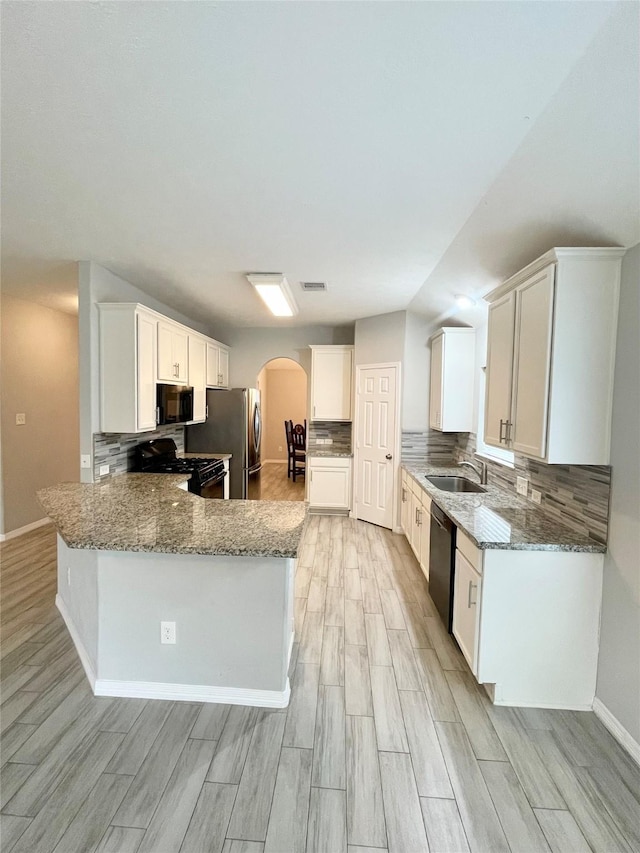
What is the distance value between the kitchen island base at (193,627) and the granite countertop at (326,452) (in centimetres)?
320

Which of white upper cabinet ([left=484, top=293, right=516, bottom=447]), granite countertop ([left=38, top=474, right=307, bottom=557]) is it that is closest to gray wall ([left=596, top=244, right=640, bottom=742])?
white upper cabinet ([left=484, top=293, right=516, bottom=447])

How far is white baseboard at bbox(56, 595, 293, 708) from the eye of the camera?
1942mm

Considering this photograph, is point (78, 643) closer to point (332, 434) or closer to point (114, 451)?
point (114, 451)

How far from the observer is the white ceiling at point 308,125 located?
1.07 metres

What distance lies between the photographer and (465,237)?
2.35 meters

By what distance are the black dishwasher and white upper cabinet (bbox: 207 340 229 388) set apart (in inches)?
131

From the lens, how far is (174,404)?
389 centimetres

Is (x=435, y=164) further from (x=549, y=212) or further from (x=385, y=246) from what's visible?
(x=385, y=246)

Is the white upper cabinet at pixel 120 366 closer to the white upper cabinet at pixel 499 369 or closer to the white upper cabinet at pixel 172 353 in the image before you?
the white upper cabinet at pixel 172 353

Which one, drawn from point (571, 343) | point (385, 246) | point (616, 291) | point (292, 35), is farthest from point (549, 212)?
point (292, 35)

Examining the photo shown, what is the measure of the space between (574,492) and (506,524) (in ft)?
1.38

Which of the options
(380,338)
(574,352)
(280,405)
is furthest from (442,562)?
(280,405)

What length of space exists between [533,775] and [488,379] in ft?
6.93

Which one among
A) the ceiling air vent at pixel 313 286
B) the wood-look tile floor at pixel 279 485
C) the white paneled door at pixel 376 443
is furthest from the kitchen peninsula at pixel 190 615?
the wood-look tile floor at pixel 279 485
